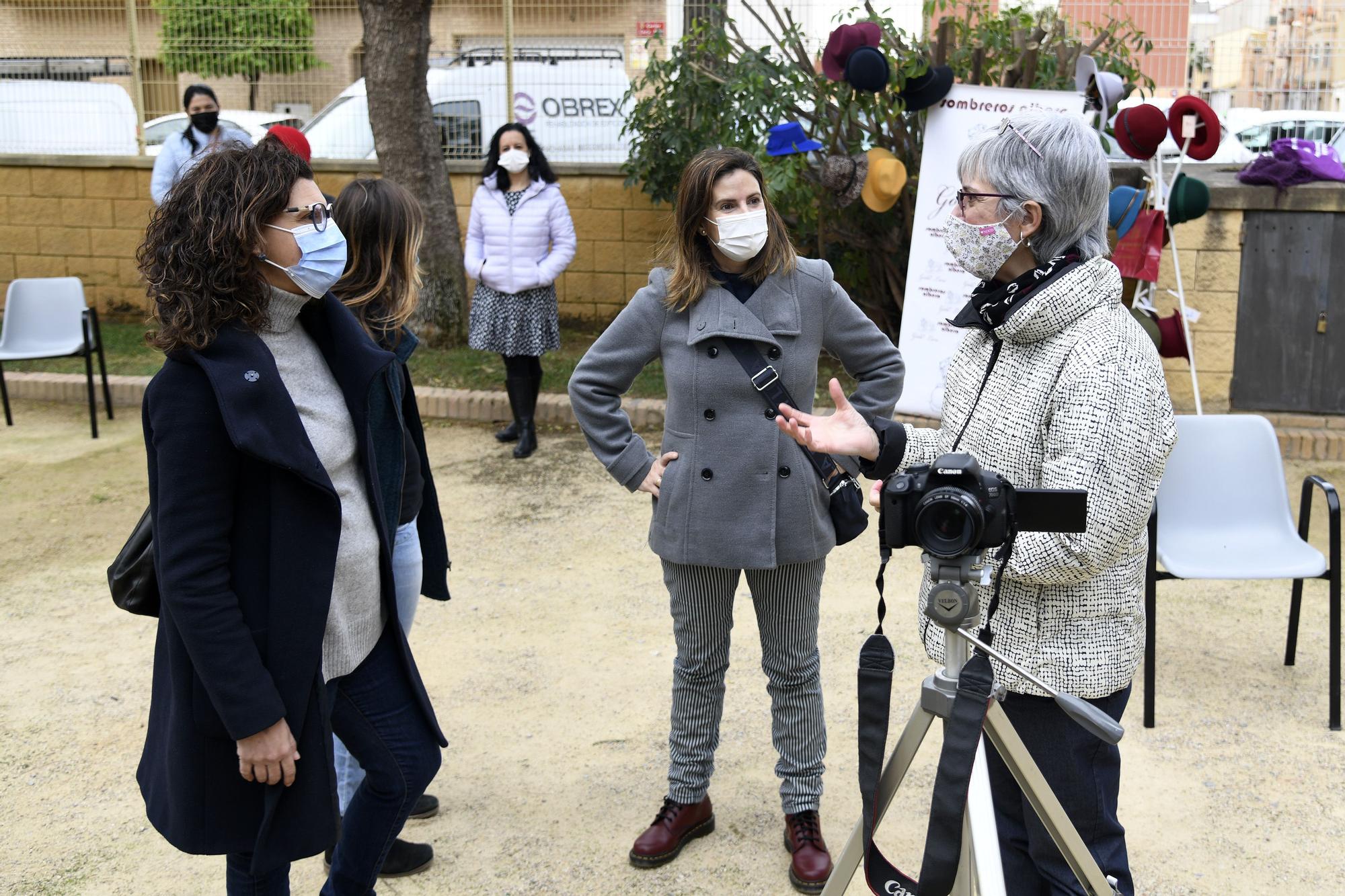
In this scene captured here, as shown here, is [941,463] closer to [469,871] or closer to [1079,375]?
[1079,375]

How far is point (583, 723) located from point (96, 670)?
1.74m

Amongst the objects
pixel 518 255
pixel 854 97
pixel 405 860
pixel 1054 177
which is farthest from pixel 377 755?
pixel 854 97

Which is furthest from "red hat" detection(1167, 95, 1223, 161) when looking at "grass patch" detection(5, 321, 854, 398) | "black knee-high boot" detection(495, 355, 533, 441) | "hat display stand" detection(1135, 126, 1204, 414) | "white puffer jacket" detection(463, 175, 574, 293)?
"black knee-high boot" detection(495, 355, 533, 441)

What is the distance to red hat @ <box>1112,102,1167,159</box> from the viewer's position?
611cm

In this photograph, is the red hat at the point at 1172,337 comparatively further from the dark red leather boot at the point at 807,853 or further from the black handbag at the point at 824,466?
the dark red leather boot at the point at 807,853

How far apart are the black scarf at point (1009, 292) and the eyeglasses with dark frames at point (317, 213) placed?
3.85 feet

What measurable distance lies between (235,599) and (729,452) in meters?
1.21

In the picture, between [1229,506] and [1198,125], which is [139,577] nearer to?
[1229,506]

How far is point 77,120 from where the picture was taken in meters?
10.9

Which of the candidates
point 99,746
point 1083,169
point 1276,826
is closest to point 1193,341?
point 1276,826

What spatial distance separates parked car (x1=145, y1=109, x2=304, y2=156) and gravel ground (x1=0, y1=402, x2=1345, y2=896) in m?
5.95

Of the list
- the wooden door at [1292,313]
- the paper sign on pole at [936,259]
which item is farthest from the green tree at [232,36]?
the wooden door at [1292,313]

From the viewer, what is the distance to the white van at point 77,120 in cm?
1084

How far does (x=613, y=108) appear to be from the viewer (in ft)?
32.6
